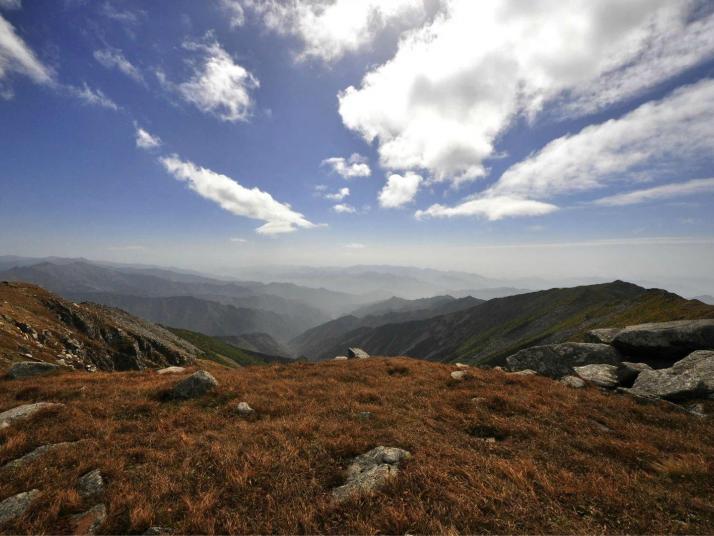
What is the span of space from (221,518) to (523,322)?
6821 inches

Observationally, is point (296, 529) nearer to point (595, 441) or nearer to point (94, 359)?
point (595, 441)

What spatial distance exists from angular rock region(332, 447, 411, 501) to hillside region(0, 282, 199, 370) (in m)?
32.6

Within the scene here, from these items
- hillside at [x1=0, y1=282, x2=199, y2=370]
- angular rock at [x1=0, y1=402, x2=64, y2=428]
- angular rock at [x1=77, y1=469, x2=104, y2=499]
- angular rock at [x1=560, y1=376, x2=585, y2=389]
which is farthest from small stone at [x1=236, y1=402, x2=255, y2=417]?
hillside at [x1=0, y1=282, x2=199, y2=370]

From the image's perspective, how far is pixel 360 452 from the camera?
9.15m

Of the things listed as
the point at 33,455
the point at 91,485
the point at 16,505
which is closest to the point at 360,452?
the point at 91,485

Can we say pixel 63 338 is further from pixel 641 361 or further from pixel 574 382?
pixel 641 361

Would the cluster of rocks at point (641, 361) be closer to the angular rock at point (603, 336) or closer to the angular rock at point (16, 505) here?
the angular rock at point (603, 336)

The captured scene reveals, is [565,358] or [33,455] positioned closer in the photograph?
[33,455]

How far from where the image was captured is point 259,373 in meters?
21.3

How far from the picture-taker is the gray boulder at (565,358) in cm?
2371

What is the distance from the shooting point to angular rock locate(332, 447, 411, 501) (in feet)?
23.3

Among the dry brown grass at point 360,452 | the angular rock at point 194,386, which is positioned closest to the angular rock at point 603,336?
the dry brown grass at point 360,452

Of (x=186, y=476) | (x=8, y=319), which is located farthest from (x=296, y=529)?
(x=8, y=319)

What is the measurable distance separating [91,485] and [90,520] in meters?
1.46
